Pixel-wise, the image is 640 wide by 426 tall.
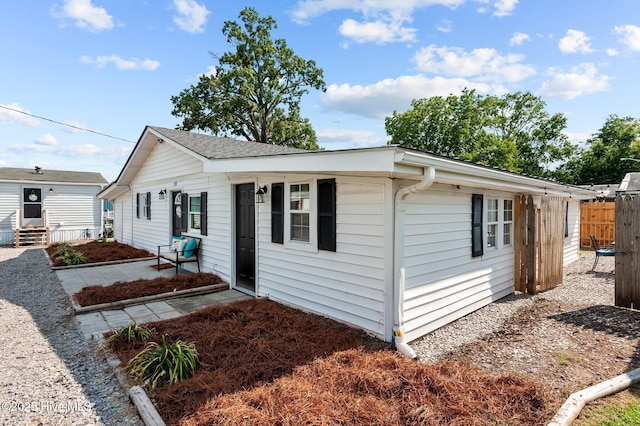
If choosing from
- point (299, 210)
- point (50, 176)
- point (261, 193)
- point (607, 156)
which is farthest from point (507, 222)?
point (607, 156)

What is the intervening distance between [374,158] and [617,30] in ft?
36.7

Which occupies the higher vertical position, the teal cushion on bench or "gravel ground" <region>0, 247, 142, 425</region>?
the teal cushion on bench

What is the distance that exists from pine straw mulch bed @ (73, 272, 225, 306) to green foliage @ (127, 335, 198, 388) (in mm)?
3060

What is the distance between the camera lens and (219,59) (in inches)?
912

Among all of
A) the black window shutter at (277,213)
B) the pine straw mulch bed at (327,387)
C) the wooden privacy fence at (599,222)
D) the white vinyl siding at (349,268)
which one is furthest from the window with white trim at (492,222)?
the wooden privacy fence at (599,222)

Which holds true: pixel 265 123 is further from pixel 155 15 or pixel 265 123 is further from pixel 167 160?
pixel 167 160

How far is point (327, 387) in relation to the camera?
3160 millimetres

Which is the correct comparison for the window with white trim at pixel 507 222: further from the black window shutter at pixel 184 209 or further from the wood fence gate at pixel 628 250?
the black window shutter at pixel 184 209

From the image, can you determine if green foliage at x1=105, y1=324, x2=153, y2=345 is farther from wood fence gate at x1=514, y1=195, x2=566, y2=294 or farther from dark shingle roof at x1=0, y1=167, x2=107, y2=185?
dark shingle roof at x1=0, y1=167, x2=107, y2=185

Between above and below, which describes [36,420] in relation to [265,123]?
below

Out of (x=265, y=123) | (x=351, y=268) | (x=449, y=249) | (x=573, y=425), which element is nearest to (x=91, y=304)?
(x=351, y=268)

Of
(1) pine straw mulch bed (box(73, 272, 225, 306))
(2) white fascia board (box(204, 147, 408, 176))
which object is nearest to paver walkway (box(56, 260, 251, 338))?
(1) pine straw mulch bed (box(73, 272, 225, 306))

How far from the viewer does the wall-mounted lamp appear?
626 centimetres

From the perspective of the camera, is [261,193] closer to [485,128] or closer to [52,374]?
[52,374]
